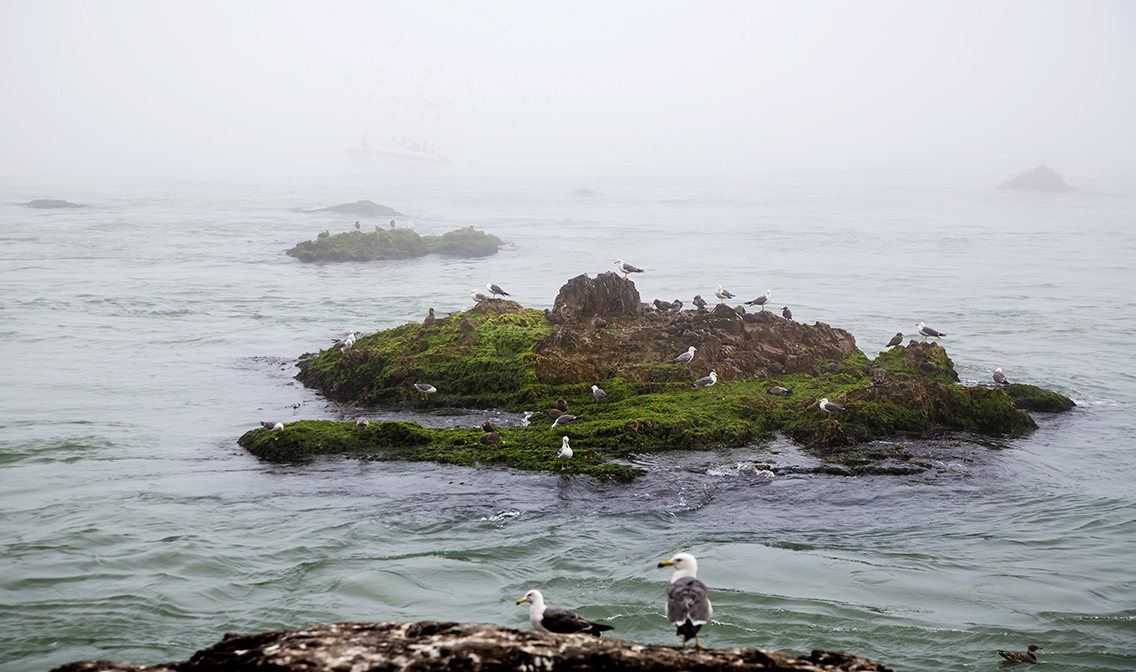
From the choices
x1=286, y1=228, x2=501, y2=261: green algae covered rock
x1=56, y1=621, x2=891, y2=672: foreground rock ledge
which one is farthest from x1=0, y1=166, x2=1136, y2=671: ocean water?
x1=286, y1=228, x2=501, y2=261: green algae covered rock

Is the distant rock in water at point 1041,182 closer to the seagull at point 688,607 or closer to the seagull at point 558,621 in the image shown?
the seagull at point 688,607

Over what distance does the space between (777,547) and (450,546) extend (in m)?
4.50

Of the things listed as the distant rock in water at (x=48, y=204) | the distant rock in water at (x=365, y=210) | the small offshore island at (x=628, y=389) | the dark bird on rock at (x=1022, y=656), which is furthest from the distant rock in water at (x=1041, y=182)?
the dark bird on rock at (x=1022, y=656)

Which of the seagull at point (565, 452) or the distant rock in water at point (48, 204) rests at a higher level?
the distant rock in water at point (48, 204)

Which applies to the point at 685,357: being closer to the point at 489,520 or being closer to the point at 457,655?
the point at 489,520

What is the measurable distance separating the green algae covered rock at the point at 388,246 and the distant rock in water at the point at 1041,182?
97.2m

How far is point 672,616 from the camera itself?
285 inches

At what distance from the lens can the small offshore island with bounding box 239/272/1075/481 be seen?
47.2 feet

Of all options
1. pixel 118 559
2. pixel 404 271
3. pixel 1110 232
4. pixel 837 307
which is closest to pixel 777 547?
pixel 118 559

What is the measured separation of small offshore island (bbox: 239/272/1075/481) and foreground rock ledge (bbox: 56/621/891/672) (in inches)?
279

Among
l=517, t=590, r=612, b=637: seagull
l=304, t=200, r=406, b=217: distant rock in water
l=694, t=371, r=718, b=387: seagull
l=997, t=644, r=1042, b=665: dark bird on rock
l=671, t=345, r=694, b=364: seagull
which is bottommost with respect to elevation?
l=997, t=644, r=1042, b=665: dark bird on rock

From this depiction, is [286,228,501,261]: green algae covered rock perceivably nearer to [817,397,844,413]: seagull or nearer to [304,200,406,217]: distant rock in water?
[304,200,406,217]: distant rock in water

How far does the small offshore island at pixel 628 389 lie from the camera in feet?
47.2

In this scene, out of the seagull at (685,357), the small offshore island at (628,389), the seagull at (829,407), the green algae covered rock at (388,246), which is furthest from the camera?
the green algae covered rock at (388,246)
